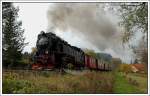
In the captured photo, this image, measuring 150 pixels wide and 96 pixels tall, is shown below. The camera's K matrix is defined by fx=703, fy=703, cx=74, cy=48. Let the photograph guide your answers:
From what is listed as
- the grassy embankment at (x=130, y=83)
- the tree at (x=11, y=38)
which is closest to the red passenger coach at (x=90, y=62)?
the grassy embankment at (x=130, y=83)

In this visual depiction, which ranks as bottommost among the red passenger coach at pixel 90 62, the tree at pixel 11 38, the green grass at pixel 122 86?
the green grass at pixel 122 86

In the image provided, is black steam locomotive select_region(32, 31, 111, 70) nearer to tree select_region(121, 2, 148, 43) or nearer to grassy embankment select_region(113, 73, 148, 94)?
grassy embankment select_region(113, 73, 148, 94)

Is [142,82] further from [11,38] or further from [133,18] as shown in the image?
[11,38]

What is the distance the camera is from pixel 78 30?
27.5ft

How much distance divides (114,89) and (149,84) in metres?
0.42

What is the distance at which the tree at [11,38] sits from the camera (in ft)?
27.2

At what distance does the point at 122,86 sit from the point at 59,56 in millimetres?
832

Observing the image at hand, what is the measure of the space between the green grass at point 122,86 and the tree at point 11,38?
3.90ft

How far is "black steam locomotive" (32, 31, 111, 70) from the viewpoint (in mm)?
8344

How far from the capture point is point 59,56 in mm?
8383

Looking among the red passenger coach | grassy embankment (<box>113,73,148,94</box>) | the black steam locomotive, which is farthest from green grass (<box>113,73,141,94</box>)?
the red passenger coach

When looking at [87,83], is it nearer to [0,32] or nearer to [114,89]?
[114,89]

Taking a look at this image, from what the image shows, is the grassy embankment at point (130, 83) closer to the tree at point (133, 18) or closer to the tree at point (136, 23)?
the tree at point (136, 23)

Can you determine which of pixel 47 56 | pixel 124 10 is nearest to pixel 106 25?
pixel 124 10
